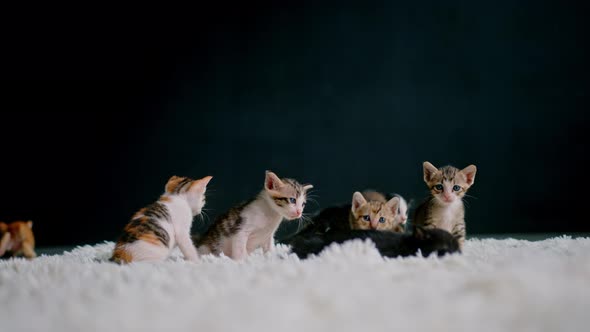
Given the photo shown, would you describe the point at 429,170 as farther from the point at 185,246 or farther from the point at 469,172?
the point at 185,246

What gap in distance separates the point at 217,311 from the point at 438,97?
7.25ft

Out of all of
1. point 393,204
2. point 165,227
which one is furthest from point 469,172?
point 165,227

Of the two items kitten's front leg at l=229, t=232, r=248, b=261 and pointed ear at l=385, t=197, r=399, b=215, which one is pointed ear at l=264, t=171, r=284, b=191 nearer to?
kitten's front leg at l=229, t=232, r=248, b=261

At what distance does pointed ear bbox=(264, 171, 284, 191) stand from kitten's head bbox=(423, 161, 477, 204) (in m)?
0.53

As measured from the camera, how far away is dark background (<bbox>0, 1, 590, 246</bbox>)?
2.56 metres

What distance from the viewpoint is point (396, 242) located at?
4.17 ft

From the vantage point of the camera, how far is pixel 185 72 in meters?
2.62

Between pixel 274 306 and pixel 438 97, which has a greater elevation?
pixel 438 97

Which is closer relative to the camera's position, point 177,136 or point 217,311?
point 217,311

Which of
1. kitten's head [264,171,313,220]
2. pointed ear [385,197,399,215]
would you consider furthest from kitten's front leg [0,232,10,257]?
pointed ear [385,197,399,215]

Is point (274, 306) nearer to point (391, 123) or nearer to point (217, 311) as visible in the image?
point (217, 311)

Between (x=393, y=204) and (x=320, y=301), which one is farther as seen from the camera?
(x=393, y=204)

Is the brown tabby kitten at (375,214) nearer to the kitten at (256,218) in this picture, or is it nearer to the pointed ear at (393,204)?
the pointed ear at (393,204)

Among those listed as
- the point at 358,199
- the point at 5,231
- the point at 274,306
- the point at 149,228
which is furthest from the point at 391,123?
the point at 274,306
